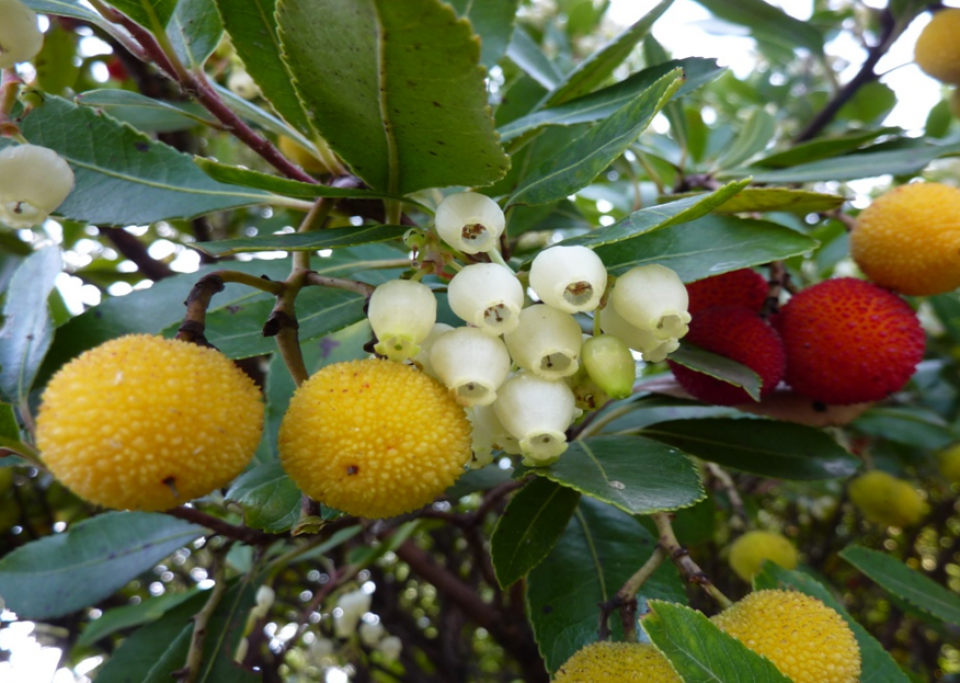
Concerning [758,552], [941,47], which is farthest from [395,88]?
[941,47]

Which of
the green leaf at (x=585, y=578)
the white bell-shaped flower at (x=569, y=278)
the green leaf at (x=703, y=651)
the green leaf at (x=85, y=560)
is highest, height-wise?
the white bell-shaped flower at (x=569, y=278)

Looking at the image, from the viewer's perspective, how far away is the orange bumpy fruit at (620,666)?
71cm

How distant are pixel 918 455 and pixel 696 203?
1857 millimetres

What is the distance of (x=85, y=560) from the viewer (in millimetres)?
1261

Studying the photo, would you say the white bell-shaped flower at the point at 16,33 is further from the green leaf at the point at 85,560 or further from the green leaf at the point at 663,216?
the green leaf at the point at 85,560

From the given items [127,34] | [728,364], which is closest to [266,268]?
[127,34]

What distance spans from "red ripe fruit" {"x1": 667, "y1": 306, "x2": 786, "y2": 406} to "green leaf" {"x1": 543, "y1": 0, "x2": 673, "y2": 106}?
37 centimetres

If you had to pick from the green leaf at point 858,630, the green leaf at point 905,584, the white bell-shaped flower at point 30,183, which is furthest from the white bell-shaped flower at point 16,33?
the green leaf at point 905,584

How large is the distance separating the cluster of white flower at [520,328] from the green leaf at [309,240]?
6 cm

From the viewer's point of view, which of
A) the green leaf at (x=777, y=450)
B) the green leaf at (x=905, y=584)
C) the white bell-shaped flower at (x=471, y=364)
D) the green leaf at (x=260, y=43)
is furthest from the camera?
the green leaf at (x=905, y=584)

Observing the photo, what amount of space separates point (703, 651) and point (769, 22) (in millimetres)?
1591

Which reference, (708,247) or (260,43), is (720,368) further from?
(260,43)

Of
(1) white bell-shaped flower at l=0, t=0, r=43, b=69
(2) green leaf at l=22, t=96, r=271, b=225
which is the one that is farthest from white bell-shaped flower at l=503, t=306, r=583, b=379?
(1) white bell-shaped flower at l=0, t=0, r=43, b=69

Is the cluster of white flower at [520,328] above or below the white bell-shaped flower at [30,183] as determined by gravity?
below
